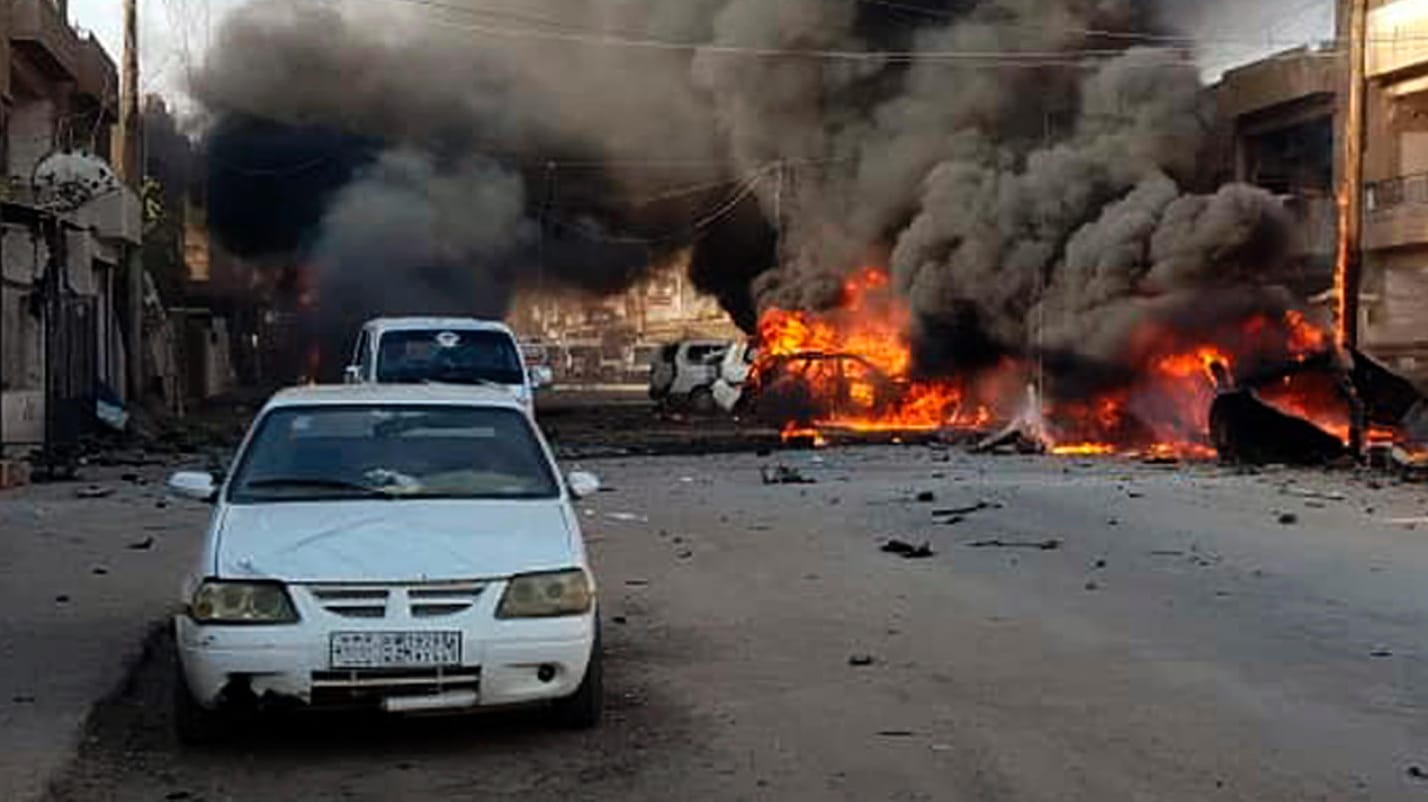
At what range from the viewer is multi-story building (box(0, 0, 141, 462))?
22156 millimetres

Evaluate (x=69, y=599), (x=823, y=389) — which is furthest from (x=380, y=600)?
(x=823, y=389)

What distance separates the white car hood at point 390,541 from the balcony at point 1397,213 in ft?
87.8

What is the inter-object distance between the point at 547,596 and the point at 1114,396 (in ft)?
77.1

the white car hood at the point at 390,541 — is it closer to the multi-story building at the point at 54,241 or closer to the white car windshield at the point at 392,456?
the white car windshield at the point at 392,456

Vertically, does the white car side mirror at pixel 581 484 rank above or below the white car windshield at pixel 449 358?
below

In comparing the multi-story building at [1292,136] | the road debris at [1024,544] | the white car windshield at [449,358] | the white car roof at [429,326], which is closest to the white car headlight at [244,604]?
the road debris at [1024,544]

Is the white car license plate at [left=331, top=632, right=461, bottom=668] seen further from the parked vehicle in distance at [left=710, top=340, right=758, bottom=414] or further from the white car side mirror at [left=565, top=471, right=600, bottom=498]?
the parked vehicle in distance at [left=710, top=340, right=758, bottom=414]

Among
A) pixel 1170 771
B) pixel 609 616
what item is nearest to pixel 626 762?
pixel 1170 771

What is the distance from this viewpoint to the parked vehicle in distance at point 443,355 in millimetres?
18156

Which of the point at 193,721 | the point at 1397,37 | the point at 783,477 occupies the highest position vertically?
the point at 1397,37

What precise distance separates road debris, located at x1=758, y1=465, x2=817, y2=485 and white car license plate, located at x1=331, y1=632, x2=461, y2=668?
1386 cm

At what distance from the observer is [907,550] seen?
43.9ft

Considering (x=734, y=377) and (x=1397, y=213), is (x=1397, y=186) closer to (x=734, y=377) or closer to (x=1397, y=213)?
(x=1397, y=213)

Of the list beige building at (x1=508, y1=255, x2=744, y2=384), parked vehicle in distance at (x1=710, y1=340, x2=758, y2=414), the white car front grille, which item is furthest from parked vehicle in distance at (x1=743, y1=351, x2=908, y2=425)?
the white car front grille
